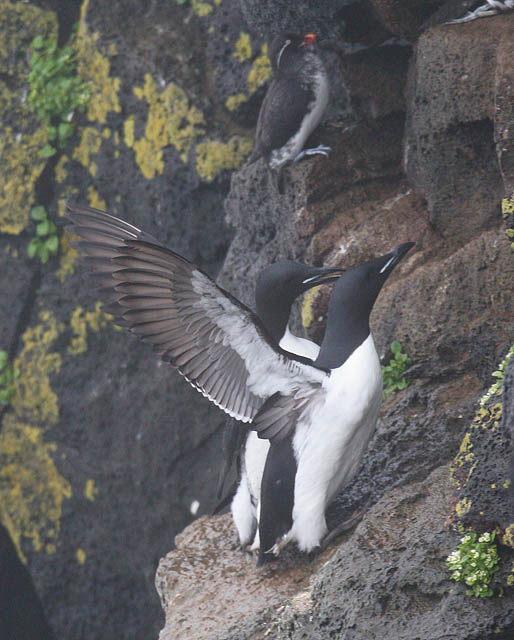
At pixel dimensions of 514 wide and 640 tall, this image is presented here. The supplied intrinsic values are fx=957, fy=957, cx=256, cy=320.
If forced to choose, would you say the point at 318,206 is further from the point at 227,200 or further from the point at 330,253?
the point at 227,200

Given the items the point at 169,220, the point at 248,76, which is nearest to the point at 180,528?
the point at 169,220

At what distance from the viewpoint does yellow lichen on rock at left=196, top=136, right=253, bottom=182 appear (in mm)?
5934

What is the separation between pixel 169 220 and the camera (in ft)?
20.0

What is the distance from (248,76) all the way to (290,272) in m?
2.36

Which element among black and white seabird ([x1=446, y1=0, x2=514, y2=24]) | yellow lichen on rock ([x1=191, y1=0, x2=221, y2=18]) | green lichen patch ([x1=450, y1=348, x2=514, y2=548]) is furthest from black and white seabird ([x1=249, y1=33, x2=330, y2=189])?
green lichen patch ([x1=450, y1=348, x2=514, y2=548])

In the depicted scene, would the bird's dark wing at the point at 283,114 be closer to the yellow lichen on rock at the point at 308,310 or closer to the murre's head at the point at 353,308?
the yellow lichen on rock at the point at 308,310

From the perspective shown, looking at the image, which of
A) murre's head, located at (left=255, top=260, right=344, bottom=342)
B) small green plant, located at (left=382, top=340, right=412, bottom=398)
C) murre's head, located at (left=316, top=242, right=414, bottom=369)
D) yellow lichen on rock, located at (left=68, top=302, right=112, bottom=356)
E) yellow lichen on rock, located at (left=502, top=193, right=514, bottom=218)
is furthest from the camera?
yellow lichen on rock, located at (left=68, top=302, right=112, bottom=356)

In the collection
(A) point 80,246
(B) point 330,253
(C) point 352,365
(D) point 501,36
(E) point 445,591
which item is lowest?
(E) point 445,591

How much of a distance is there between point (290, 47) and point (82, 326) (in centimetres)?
244

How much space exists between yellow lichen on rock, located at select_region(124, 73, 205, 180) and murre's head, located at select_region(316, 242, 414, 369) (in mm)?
2743

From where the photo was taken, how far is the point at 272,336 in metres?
3.84

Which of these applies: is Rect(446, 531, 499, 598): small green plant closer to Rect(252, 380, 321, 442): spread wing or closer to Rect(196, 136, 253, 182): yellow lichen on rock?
Rect(252, 380, 321, 442): spread wing

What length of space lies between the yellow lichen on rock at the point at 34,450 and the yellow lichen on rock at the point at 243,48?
215cm

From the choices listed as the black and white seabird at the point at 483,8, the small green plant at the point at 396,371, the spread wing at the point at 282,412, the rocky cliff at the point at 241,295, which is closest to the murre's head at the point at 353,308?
the spread wing at the point at 282,412
